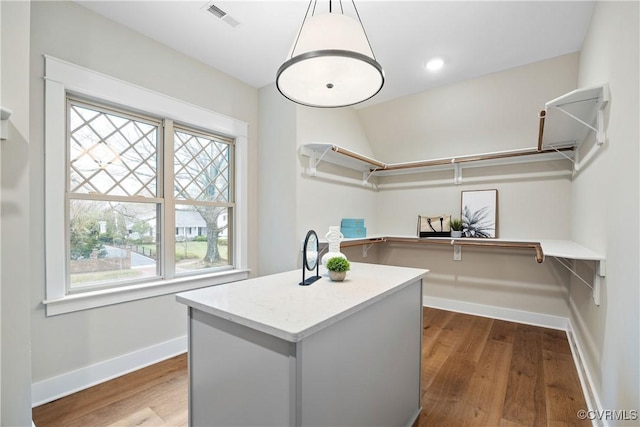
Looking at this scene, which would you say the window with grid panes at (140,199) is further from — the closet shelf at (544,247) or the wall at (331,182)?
the closet shelf at (544,247)

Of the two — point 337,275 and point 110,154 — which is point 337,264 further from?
point 110,154

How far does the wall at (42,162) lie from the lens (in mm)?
1840

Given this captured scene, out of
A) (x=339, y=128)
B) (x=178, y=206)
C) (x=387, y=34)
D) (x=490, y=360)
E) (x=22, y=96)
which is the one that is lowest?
(x=490, y=360)

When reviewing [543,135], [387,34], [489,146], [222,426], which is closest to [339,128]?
[387,34]

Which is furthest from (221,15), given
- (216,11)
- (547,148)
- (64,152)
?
(547,148)

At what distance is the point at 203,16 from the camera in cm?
214

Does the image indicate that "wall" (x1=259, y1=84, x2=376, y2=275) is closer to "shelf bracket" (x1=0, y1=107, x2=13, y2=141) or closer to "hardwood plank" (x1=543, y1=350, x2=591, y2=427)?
"shelf bracket" (x1=0, y1=107, x2=13, y2=141)

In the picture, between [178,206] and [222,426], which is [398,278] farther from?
[178,206]

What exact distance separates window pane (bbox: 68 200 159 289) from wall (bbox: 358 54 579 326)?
294cm

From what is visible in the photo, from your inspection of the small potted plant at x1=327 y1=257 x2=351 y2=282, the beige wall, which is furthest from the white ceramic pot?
the beige wall

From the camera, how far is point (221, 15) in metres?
2.13

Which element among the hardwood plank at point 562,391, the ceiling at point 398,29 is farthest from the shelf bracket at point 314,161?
the hardwood plank at point 562,391

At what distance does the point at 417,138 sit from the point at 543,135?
1.50m

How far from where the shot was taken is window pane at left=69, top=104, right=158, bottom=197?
6.88 feet
